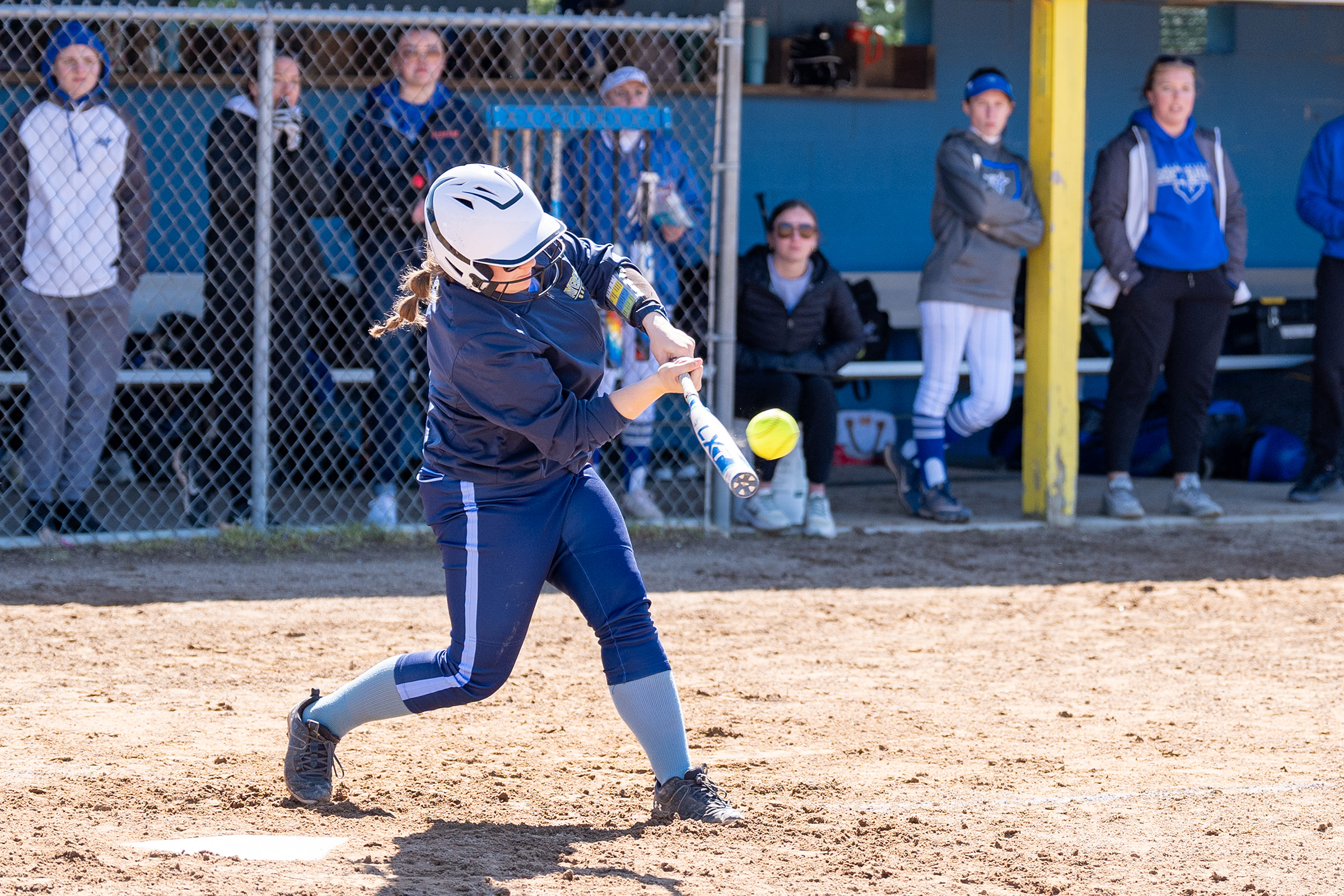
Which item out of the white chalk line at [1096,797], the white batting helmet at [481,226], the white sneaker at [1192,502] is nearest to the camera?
the white batting helmet at [481,226]

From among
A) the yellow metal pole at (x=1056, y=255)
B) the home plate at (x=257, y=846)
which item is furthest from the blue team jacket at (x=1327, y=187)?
the home plate at (x=257, y=846)

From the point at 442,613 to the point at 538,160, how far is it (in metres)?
2.26

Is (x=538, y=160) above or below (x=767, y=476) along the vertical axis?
above

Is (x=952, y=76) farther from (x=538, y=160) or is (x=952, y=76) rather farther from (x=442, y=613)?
(x=442, y=613)

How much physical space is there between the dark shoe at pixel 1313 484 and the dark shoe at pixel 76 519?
6189 millimetres

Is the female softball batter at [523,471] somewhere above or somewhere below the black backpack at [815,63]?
below

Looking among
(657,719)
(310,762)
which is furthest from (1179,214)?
(310,762)

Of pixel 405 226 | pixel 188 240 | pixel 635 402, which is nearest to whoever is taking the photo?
pixel 635 402

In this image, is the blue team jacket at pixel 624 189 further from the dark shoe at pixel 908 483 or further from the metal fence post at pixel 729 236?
the dark shoe at pixel 908 483

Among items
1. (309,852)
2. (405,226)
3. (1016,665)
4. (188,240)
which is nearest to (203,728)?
(309,852)

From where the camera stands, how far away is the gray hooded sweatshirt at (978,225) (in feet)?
24.5

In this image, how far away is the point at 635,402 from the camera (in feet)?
10.9

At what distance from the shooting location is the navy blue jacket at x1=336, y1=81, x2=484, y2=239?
690 centimetres

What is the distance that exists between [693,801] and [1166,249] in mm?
5098
